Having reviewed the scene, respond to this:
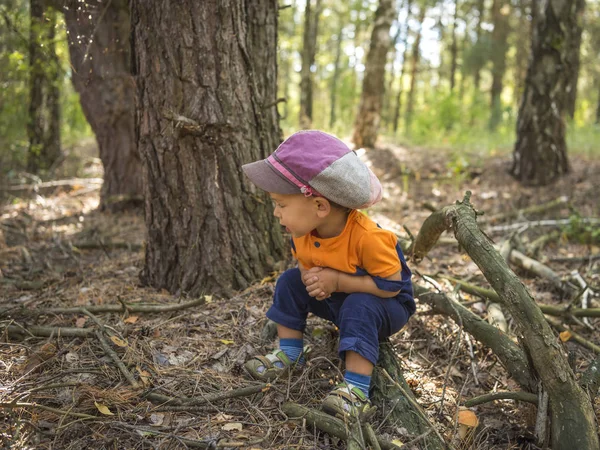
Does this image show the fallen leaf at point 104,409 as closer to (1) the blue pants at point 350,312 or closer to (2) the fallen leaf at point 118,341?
(2) the fallen leaf at point 118,341

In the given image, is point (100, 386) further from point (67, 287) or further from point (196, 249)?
point (67, 287)

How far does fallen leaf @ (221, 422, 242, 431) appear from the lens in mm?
2010

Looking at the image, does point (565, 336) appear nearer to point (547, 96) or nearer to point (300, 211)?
point (300, 211)

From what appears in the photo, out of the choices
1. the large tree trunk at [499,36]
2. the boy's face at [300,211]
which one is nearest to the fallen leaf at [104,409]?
the boy's face at [300,211]

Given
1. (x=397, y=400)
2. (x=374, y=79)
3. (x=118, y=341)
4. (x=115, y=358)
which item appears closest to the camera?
(x=397, y=400)

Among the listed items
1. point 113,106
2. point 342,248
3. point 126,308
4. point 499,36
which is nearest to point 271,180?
point 342,248

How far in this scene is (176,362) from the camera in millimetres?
2488

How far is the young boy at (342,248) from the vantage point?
2.12 metres

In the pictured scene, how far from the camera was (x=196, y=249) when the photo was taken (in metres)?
3.13

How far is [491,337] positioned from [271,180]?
1.46 meters

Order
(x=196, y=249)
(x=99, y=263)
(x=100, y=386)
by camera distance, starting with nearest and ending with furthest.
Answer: (x=100, y=386), (x=196, y=249), (x=99, y=263)

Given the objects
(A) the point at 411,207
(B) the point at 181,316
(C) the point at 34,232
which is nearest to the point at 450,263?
(A) the point at 411,207

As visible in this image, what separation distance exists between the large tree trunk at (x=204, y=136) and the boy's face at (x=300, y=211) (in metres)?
0.94

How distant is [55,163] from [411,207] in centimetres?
586
